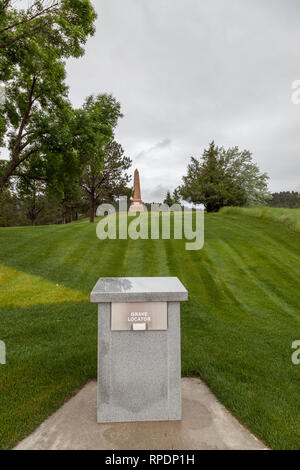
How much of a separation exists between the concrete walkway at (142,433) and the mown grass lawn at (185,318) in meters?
0.21

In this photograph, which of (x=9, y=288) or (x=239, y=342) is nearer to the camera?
(x=239, y=342)

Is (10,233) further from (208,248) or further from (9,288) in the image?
(208,248)

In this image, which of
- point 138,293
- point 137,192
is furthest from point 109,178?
point 138,293

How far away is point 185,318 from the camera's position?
25.8 feet

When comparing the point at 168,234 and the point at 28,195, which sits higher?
the point at 28,195

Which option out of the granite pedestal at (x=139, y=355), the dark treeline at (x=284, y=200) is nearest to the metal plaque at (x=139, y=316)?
the granite pedestal at (x=139, y=355)

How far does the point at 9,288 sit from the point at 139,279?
23.0 feet

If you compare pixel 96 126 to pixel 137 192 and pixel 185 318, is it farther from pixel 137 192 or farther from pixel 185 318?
pixel 137 192

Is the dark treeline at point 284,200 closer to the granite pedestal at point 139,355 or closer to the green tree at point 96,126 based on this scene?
the green tree at point 96,126

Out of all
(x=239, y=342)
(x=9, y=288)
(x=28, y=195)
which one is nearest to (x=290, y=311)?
(x=239, y=342)

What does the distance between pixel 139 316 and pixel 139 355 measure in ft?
1.68

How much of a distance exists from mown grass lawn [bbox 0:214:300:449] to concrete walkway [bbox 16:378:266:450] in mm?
205

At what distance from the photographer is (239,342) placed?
21.1ft
